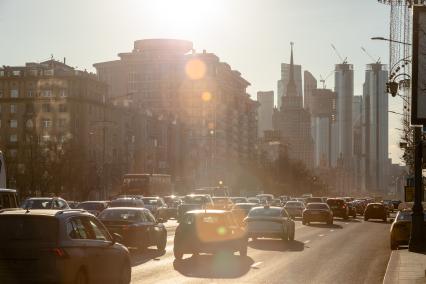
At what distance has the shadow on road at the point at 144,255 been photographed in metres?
26.0

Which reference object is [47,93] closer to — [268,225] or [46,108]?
[46,108]

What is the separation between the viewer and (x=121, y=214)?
30172mm

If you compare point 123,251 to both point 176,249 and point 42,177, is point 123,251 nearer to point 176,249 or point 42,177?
point 176,249

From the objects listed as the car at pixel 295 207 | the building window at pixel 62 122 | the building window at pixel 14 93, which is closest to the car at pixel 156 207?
the car at pixel 295 207

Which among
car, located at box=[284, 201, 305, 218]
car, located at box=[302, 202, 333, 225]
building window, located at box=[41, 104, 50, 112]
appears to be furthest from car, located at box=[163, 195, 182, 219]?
building window, located at box=[41, 104, 50, 112]

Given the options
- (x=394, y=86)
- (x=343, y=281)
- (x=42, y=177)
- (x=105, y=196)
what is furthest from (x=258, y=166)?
(x=343, y=281)

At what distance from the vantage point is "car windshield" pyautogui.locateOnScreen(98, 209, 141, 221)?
29.9 m

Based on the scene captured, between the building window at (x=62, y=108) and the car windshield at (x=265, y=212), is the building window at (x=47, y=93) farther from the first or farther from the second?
the car windshield at (x=265, y=212)

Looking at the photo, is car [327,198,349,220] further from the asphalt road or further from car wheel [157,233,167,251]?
car wheel [157,233,167,251]

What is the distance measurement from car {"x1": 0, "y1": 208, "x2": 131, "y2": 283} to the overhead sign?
37.7 ft

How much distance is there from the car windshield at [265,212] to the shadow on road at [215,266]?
8.89 m

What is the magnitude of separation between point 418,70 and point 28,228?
1345 centimetres

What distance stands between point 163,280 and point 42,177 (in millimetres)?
74622

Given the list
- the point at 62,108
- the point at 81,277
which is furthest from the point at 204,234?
the point at 62,108
